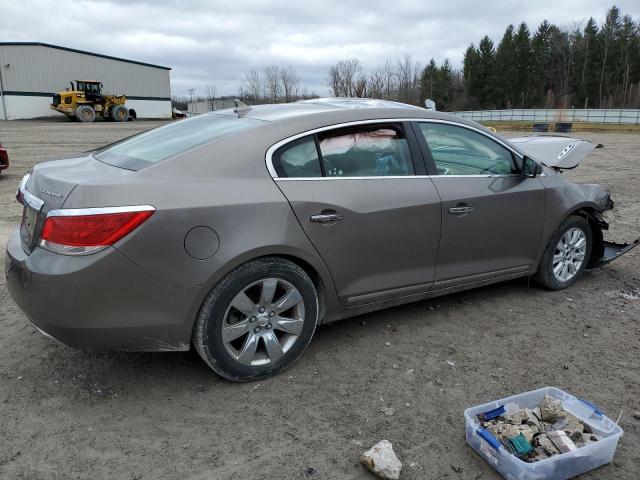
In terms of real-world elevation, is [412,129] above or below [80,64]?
below

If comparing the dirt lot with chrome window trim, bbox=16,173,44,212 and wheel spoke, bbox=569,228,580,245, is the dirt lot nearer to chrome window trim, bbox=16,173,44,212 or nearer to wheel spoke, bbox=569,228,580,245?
wheel spoke, bbox=569,228,580,245

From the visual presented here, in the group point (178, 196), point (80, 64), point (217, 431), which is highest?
point (80, 64)

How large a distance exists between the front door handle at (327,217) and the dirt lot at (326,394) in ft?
3.02

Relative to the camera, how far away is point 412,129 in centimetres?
369

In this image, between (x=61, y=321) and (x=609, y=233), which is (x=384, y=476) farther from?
(x=609, y=233)

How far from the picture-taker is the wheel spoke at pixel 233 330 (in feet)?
9.64

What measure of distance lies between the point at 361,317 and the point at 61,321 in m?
2.16

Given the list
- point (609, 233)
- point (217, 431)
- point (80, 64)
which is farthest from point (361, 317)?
point (80, 64)

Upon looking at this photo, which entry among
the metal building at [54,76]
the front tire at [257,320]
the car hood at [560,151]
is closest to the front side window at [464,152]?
the car hood at [560,151]

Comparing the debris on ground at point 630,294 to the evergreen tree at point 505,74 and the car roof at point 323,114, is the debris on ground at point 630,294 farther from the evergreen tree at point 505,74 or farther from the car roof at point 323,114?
the evergreen tree at point 505,74

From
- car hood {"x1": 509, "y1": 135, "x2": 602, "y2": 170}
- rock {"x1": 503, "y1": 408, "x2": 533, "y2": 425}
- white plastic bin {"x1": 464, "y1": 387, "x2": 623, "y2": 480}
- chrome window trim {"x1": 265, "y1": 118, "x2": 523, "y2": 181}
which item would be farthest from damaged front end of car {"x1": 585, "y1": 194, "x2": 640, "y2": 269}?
rock {"x1": 503, "y1": 408, "x2": 533, "y2": 425}

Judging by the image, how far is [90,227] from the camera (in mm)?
2570

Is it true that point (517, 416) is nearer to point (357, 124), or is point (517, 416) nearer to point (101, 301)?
point (357, 124)

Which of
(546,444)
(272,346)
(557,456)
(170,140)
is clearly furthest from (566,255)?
(170,140)
